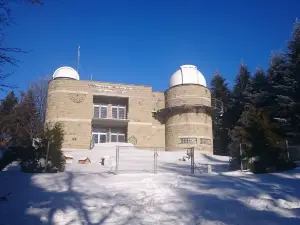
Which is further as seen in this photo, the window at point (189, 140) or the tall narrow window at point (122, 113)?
the tall narrow window at point (122, 113)

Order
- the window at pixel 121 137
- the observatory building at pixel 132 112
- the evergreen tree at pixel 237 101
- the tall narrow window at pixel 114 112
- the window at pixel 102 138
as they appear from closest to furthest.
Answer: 1. the observatory building at pixel 132 112
2. the evergreen tree at pixel 237 101
3. the window at pixel 102 138
4. the tall narrow window at pixel 114 112
5. the window at pixel 121 137

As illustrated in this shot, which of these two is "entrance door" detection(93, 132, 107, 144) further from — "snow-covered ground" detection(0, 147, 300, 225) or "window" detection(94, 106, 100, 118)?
"snow-covered ground" detection(0, 147, 300, 225)

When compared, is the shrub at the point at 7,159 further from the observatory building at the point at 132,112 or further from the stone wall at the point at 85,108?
the observatory building at the point at 132,112

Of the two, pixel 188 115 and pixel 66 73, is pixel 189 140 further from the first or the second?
pixel 66 73

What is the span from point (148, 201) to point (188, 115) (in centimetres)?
2512

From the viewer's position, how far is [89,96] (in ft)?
104

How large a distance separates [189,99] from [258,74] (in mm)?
8243

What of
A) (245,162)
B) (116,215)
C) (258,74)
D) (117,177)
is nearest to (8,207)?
(116,215)

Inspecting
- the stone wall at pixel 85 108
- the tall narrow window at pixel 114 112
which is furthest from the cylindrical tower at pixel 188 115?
the tall narrow window at pixel 114 112

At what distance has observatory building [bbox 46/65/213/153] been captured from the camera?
30641 mm

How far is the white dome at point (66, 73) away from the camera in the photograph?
3422 cm

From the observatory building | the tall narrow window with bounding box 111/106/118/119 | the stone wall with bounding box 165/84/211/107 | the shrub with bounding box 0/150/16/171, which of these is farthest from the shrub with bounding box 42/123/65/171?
the stone wall with bounding box 165/84/211/107

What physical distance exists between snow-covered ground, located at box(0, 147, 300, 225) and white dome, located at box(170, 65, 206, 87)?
79.2ft

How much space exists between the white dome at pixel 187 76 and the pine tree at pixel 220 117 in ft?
16.1
